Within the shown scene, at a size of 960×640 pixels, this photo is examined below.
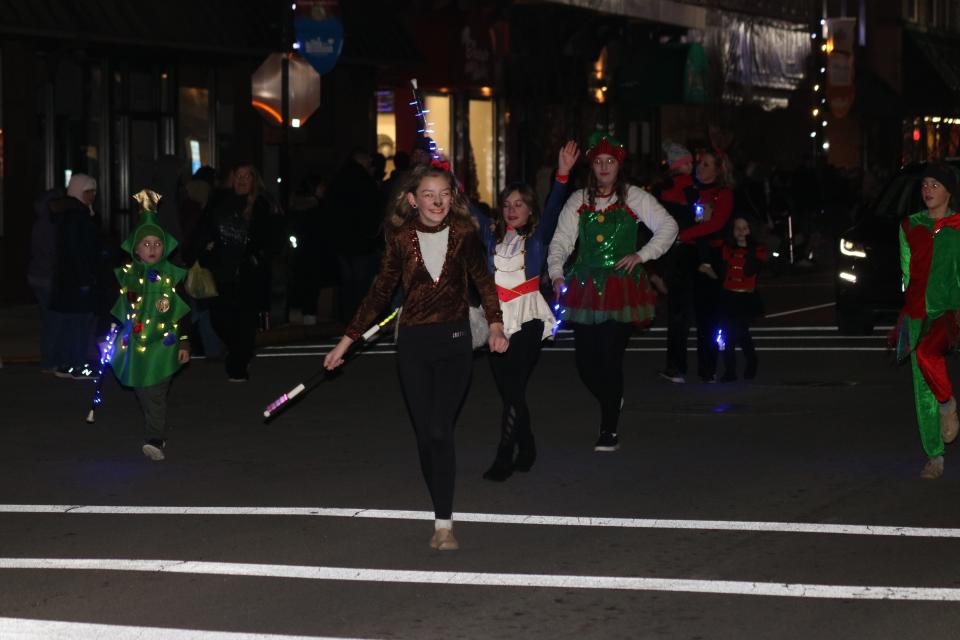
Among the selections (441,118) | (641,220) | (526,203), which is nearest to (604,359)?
(641,220)

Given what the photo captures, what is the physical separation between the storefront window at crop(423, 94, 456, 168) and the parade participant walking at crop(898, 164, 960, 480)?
22453 mm

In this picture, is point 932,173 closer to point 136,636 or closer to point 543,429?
point 543,429

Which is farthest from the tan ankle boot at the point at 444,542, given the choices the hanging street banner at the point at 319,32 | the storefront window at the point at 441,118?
the storefront window at the point at 441,118

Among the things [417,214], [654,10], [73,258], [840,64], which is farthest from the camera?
[840,64]

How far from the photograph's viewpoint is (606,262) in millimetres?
11648

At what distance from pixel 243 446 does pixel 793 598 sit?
17.8 feet

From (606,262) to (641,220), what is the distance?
1.13 feet

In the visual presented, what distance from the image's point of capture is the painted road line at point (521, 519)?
912 cm

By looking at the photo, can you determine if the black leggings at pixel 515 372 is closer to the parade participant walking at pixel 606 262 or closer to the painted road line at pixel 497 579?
the parade participant walking at pixel 606 262

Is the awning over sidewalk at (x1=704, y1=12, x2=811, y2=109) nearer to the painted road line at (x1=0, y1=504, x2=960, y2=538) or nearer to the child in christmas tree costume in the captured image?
the child in christmas tree costume

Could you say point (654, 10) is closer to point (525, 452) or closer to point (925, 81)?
point (925, 81)

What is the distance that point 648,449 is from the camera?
1187 centimetres

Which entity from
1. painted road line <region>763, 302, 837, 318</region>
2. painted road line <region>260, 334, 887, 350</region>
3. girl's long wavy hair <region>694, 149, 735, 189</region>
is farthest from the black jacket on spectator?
painted road line <region>763, 302, 837, 318</region>

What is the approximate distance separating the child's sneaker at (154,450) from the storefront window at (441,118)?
2138cm
